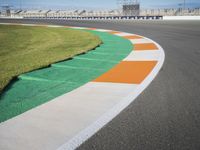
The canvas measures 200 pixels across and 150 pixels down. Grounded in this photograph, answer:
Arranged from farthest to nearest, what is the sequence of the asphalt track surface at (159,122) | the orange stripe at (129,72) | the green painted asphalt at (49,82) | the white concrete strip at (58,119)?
1. the orange stripe at (129,72)
2. the green painted asphalt at (49,82)
3. the white concrete strip at (58,119)
4. the asphalt track surface at (159,122)

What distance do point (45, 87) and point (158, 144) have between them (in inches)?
107

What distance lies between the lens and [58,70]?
20.0 ft

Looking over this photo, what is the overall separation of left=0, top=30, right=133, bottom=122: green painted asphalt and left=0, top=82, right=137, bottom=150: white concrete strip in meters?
0.26

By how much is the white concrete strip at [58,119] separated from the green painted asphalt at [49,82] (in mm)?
260

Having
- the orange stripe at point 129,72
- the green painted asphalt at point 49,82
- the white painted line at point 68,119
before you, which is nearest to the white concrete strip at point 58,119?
the white painted line at point 68,119

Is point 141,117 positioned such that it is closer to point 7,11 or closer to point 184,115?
point 184,115

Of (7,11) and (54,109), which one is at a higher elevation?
(7,11)

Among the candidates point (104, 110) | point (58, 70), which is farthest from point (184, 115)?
point (58, 70)

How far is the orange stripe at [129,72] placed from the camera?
16.8ft

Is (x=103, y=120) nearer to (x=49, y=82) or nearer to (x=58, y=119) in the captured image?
(x=58, y=119)

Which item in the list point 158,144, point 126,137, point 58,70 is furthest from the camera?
point 58,70

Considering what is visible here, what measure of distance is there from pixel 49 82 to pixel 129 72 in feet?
6.06

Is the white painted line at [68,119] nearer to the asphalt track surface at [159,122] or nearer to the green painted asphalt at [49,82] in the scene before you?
the asphalt track surface at [159,122]

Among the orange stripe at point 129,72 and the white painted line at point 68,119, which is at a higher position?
the orange stripe at point 129,72
